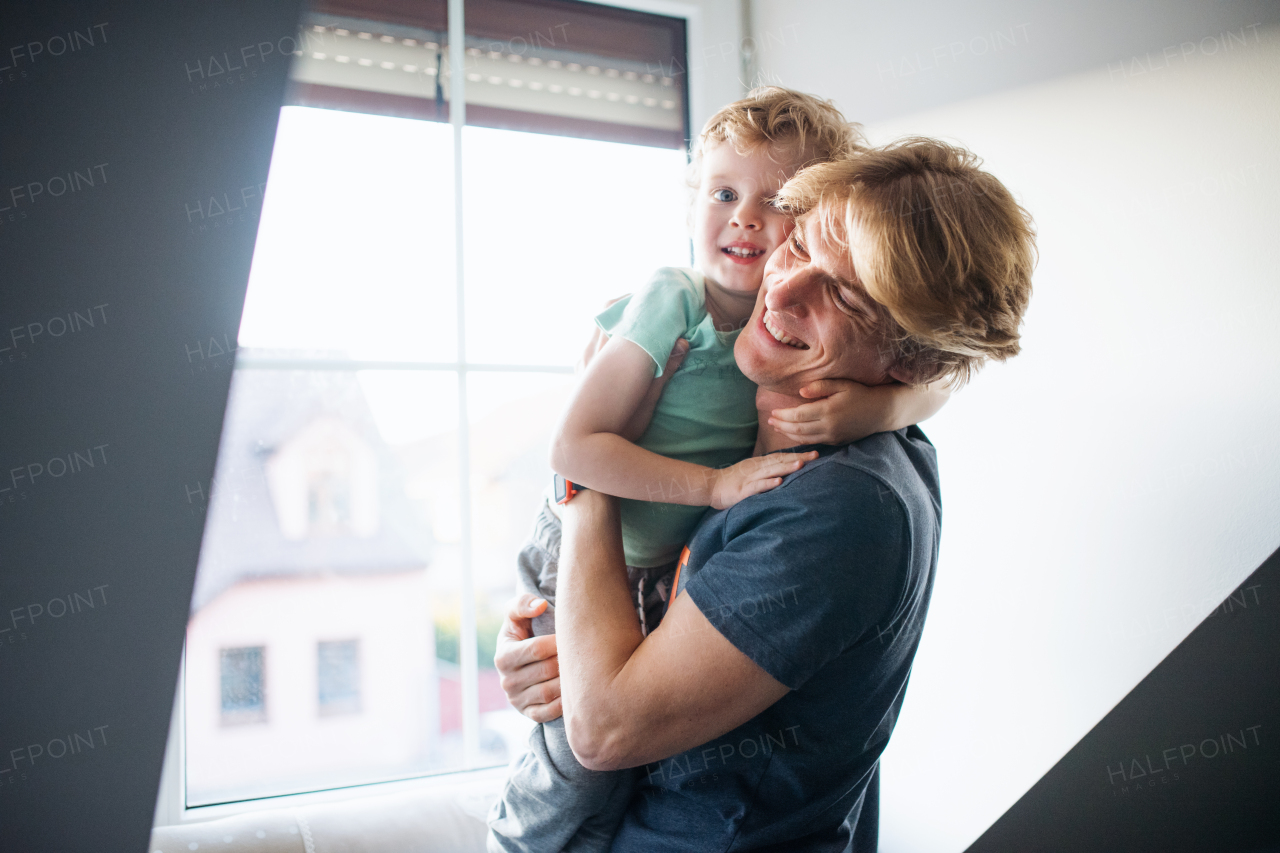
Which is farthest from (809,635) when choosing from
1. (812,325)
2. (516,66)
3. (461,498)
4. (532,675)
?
(516,66)

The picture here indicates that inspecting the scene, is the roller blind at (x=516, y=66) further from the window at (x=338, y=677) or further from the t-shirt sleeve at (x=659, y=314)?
the window at (x=338, y=677)

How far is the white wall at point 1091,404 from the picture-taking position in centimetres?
121

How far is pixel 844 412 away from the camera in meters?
1.05

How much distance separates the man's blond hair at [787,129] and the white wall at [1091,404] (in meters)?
0.48

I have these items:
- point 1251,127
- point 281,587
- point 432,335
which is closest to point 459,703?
point 281,587

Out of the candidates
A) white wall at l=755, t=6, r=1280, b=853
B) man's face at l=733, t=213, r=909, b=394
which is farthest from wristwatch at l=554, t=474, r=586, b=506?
white wall at l=755, t=6, r=1280, b=853

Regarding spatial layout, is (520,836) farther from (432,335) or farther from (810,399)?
(432,335)

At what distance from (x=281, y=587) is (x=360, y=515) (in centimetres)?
29

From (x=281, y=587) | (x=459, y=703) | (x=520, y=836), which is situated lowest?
(x=459, y=703)

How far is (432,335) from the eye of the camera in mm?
2373

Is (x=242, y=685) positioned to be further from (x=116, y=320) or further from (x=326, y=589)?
(x=116, y=320)

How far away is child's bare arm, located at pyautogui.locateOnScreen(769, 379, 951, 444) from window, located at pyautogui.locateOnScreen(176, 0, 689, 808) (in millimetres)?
1457

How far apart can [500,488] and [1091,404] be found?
5.37ft

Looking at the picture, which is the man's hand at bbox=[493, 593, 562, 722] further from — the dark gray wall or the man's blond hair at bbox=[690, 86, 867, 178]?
the man's blond hair at bbox=[690, 86, 867, 178]
